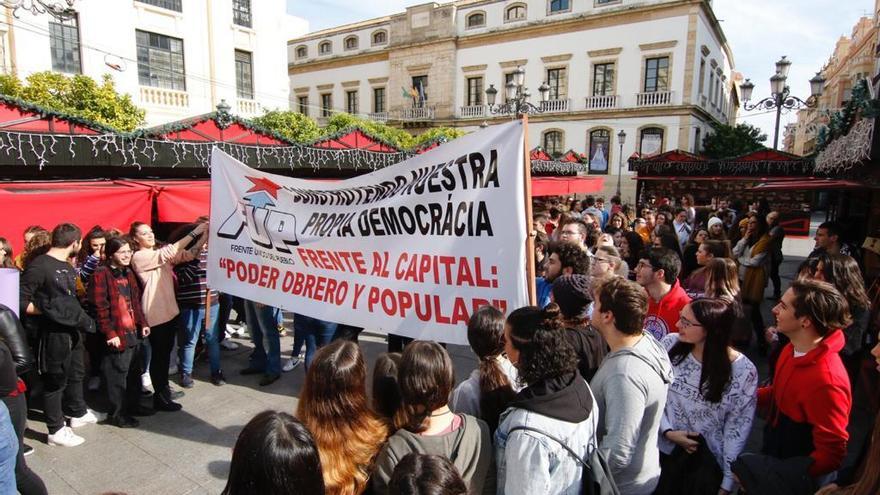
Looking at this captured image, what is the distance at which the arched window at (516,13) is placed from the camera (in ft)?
106

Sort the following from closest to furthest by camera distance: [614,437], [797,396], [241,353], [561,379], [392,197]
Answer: [561,379]
[614,437]
[797,396]
[392,197]
[241,353]

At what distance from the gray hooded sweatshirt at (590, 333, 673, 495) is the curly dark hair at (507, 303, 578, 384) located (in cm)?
31

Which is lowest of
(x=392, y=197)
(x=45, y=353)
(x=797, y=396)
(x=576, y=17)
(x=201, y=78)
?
(x=45, y=353)

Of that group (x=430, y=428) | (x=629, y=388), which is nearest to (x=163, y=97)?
(x=430, y=428)

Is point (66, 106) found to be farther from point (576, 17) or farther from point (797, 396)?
point (576, 17)

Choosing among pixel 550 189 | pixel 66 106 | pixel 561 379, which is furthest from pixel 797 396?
pixel 66 106

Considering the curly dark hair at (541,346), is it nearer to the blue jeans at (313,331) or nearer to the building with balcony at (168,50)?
the blue jeans at (313,331)

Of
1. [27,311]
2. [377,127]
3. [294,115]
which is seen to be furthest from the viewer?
[377,127]

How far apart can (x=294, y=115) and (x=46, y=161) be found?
1298 cm

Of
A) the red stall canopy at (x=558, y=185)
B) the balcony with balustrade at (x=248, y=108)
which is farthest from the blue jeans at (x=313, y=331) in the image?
the balcony with balustrade at (x=248, y=108)

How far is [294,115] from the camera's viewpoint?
17750mm

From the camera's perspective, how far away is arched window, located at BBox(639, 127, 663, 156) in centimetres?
2872

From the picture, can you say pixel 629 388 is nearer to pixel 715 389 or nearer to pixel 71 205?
pixel 715 389

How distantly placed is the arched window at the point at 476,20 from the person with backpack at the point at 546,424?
3522 centimetres
